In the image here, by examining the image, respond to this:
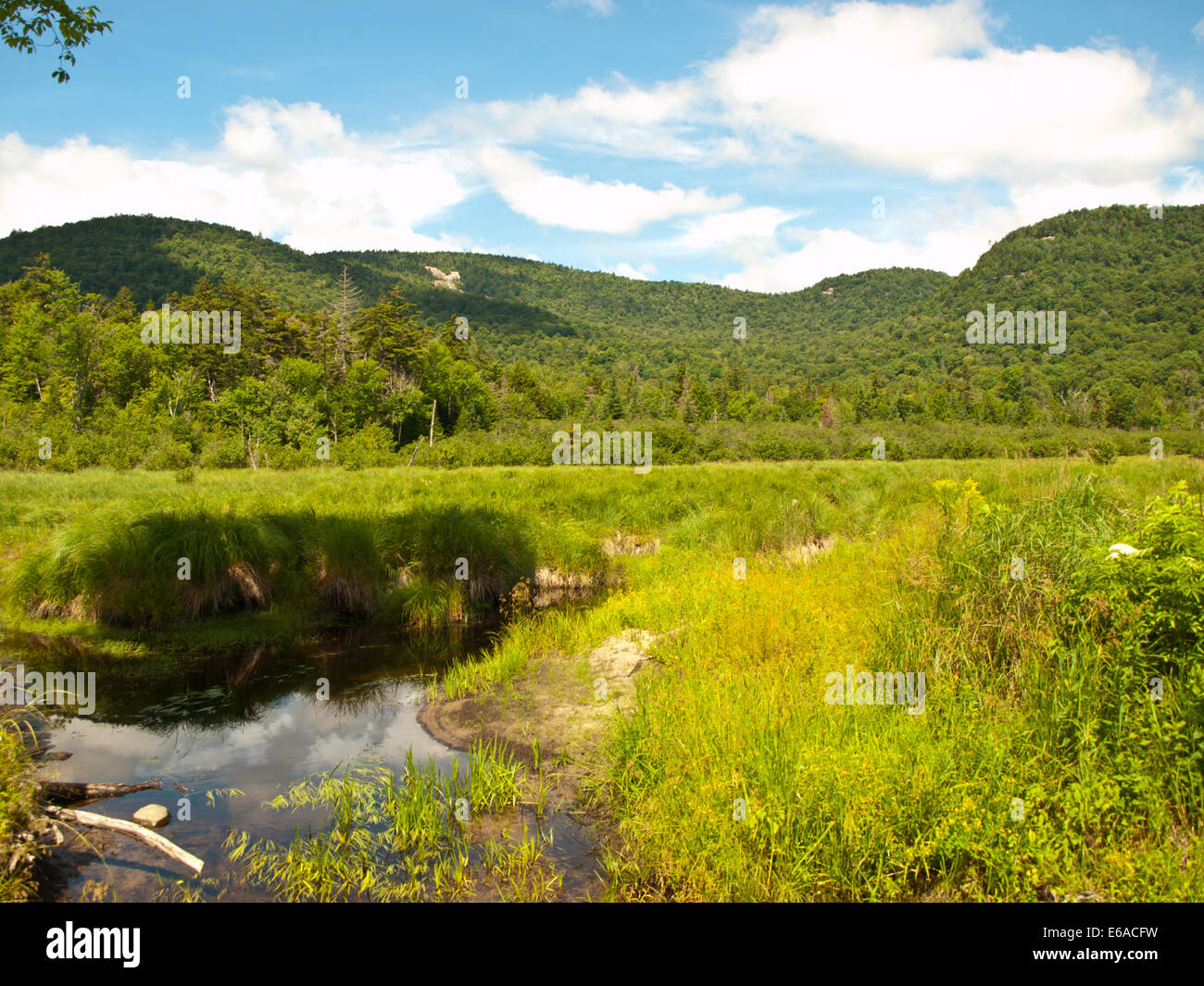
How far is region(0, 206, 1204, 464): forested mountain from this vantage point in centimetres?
5316

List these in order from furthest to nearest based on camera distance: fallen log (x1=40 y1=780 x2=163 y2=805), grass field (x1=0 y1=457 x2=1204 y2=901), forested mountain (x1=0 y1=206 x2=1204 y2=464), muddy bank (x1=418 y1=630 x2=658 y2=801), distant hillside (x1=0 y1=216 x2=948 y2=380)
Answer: distant hillside (x1=0 y1=216 x2=948 y2=380)
forested mountain (x1=0 y1=206 x2=1204 y2=464)
muddy bank (x1=418 y1=630 x2=658 y2=801)
fallen log (x1=40 y1=780 x2=163 y2=805)
grass field (x1=0 y1=457 x2=1204 y2=901)

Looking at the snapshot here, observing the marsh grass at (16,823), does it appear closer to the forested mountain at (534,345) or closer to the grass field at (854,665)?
the grass field at (854,665)

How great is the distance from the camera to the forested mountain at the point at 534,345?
174 ft

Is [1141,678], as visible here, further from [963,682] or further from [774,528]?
[774,528]

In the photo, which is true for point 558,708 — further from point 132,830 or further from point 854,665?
point 132,830

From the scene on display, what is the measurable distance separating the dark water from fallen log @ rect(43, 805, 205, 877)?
10 cm

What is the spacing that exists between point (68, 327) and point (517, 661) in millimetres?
59992

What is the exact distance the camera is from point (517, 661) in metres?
9.84

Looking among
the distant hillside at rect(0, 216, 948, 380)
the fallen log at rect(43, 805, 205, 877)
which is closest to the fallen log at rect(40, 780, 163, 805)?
the fallen log at rect(43, 805, 205, 877)

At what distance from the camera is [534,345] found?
123 m

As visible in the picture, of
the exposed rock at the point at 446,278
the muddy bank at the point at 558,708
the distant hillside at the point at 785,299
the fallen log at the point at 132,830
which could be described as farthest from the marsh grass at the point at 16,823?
the exposed rock at the point at 446,278

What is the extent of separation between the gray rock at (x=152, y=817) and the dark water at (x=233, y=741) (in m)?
0.11

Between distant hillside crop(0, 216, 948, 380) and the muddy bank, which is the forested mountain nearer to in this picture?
distant hillside crop(0, 216, 948, 380)
